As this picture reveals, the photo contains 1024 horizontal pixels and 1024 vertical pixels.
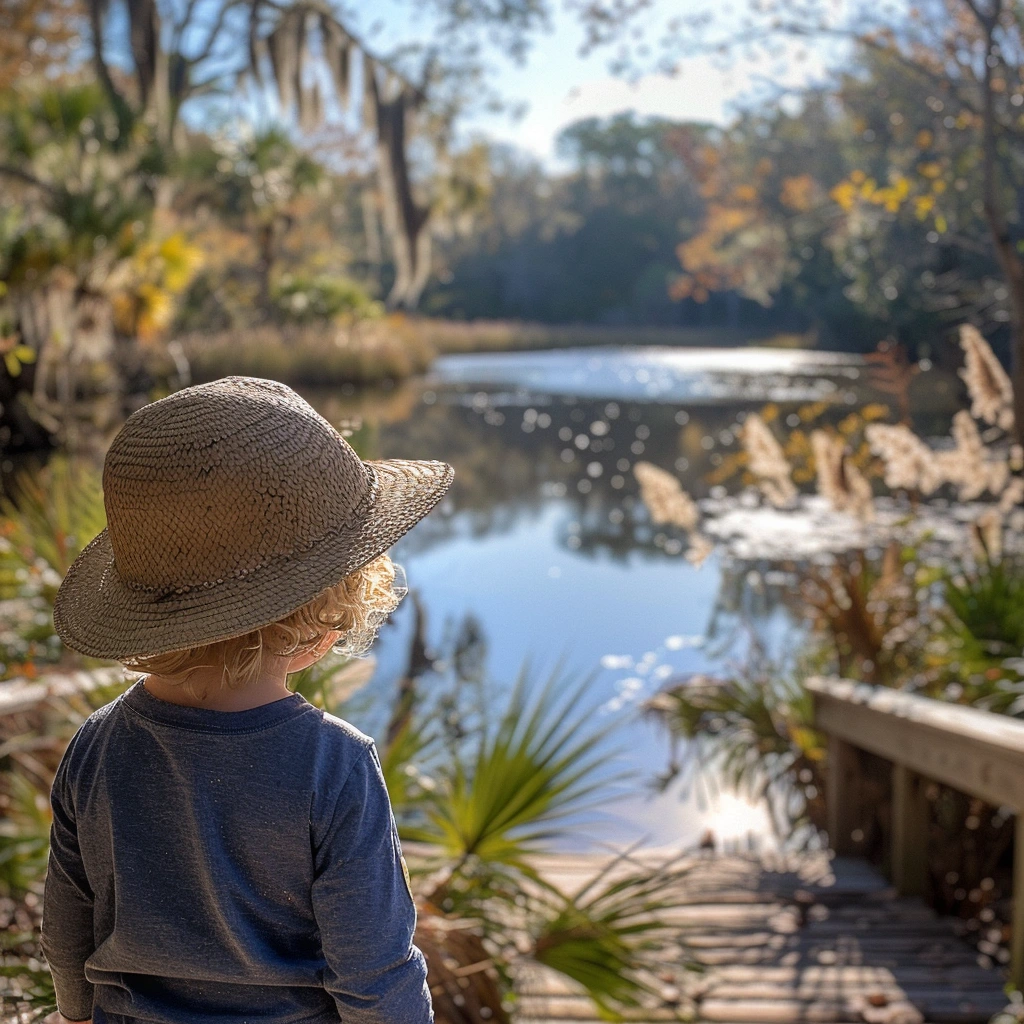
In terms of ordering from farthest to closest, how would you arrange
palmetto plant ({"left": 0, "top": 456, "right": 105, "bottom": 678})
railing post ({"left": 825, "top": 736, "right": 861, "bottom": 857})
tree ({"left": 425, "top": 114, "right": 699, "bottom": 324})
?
tree ({"left": 425, "top": 114, "right": 699, "bottom": 324})
railing post ({"left": 825, "top": 736, "right": 861, "bottom": 857})
palmetto plant ({"left": 0, "top": 456, "right": 105, "bottom": 678})

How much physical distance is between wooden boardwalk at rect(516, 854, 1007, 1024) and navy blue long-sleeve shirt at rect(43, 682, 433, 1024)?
1.03 m

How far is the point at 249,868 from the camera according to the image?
3.30 ft

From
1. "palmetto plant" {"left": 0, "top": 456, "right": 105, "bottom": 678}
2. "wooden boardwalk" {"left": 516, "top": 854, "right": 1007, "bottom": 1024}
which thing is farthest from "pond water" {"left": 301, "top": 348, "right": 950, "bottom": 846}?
"palmetto plant" {"left": 0, "top": 456, "right": 105, "bottom": 678}

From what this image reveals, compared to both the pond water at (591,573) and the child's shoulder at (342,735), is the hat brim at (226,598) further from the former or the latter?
the pond water at (591,573)

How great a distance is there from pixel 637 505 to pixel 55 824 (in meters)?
9.36

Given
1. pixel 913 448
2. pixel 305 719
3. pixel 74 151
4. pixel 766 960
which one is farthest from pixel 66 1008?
pixel 74 151

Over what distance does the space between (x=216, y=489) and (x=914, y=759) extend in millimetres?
2502

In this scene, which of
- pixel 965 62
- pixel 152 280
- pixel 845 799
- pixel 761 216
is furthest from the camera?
pixel 761 216

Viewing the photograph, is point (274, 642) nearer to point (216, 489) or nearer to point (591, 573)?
point (216, 489)

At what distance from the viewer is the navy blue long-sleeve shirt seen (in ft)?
3.24

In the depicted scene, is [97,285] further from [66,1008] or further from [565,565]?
[66,1008]

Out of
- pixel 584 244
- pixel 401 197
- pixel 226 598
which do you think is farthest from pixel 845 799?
pixel 584 244

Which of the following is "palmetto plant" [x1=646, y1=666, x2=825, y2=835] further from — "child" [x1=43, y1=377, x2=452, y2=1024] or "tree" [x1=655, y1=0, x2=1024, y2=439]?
"child" [x1=43, y1=377, x2=452, y2=1024]

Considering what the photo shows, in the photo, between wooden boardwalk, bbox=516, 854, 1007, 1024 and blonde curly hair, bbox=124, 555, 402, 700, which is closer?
blonde curly hair, bbox=124, 555, 402, 700
